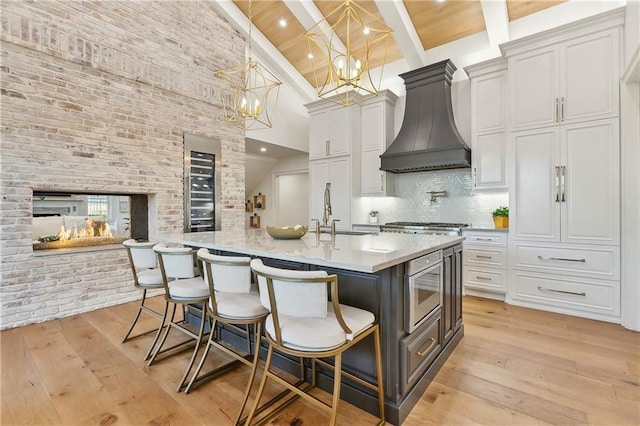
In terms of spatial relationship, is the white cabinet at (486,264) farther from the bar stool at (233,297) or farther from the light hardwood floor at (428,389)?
the bar stool at (233,297)

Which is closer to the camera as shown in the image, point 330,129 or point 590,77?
point 590,77

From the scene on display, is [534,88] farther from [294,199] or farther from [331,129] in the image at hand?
[294,199]

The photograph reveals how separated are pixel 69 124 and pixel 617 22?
18.7 ft

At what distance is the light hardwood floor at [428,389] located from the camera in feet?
5.57

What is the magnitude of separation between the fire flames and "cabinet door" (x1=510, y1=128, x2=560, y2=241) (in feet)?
17.2

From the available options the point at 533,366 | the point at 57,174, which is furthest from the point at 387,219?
the point at 57,174

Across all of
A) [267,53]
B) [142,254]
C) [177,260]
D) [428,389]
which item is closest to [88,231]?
[142,254]

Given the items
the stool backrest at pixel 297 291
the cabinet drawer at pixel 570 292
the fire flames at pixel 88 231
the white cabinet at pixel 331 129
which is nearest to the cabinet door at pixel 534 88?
the cabinet drawer at pixel 570 292

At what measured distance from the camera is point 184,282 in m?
2.35

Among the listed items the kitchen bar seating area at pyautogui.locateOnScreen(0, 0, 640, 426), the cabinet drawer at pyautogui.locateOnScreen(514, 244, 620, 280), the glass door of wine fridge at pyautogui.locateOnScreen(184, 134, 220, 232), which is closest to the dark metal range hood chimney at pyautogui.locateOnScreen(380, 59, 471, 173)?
the kitchen bar seating area at pyautogui.locateOnScreen(0, 0, 640, 426)

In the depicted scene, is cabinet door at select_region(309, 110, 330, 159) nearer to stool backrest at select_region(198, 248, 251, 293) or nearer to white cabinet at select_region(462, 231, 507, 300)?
white cabinet at select_region(462, 231, 507, 300)

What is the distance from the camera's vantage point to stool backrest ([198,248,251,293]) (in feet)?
5.49

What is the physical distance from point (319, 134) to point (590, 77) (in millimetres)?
3693

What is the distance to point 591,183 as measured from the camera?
3127 mm
